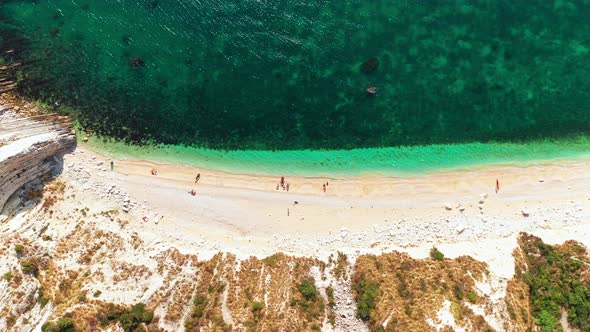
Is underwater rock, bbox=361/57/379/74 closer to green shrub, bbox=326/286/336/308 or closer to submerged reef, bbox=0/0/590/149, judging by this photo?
submerged reef, bbox=0/0/590/149

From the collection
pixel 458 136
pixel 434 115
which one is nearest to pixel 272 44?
pixel 434 115

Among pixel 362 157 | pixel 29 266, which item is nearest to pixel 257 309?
pixel 362 157

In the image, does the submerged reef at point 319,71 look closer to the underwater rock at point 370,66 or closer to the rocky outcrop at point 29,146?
the underwater rock at point 370,66

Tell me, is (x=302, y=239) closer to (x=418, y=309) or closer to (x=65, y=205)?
(x=418, y=309)

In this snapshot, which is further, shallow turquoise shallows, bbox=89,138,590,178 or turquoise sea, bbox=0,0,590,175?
turquoise sea, bbox=0,0,590,175

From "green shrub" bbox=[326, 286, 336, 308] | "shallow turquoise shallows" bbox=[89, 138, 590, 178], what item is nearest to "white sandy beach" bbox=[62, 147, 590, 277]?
"shallow turquoise shallows" bbox=[89, 138, 590, 178]

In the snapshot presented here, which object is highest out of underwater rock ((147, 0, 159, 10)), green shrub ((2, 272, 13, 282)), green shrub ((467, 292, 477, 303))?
underwater rock ((147, 0, 159, 10))

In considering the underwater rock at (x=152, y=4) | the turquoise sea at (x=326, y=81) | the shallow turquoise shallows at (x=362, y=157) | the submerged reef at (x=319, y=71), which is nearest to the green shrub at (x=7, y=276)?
the shallow turquoise shallows at (x=362, y=157)
